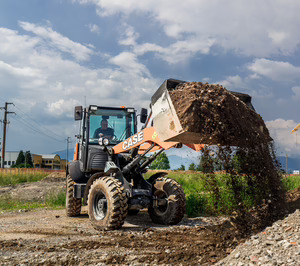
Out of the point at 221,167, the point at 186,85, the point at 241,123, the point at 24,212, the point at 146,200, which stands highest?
the point at 186,85

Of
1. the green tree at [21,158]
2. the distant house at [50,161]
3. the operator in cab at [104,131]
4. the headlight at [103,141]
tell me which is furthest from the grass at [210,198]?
the distant house at [50,161]

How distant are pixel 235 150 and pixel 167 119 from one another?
1.29m

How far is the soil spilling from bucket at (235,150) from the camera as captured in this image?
552 cm

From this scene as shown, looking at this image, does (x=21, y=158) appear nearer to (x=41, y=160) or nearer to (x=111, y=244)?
(x=41, y=160)

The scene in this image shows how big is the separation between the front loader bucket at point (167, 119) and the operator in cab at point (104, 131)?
2.92 meters

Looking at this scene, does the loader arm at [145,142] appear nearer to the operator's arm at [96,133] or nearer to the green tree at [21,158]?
the operator's arm at [96,133]

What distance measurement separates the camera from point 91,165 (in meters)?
8.64

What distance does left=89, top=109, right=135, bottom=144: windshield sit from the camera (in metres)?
8.98

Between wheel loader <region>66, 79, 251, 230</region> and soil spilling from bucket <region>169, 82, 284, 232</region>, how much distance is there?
0.27 m

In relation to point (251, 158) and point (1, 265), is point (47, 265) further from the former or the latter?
point (251, 158)

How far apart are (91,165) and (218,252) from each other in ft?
14.7

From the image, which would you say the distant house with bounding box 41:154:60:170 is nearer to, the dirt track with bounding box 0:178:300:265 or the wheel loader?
the wheel loader

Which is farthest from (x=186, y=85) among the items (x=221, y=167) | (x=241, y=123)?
(x=221, y=167)

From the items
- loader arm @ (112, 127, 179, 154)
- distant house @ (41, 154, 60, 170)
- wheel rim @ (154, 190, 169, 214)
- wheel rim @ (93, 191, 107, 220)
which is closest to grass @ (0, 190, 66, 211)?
wheel rim @ (93, 191, 107, 220)
